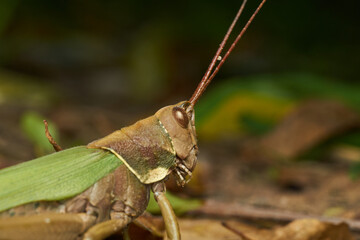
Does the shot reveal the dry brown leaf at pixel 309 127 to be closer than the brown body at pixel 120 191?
No

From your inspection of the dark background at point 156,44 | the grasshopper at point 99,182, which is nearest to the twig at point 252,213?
the grasshopper at point 99,182

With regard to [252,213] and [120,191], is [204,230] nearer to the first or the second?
[252,213]

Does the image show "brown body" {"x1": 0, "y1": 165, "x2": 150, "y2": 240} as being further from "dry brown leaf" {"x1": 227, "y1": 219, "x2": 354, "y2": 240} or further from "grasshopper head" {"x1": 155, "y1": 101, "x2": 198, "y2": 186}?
"dry brown leaf" {"x1": 227, "y1": 219, "x2": 354, "y2": 240}

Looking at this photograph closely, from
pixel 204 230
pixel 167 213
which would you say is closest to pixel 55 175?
pixel 167 213

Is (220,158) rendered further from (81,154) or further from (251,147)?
(81,154)

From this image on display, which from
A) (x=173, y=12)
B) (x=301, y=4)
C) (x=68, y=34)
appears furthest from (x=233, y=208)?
(x=68, y=34)

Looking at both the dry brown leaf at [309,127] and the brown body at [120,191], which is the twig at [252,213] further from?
the dry brown leaf at [309,127]

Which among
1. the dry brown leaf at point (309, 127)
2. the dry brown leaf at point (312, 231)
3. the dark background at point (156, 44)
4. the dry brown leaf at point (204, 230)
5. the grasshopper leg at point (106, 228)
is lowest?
the dry brown leaf at point (312, 231)

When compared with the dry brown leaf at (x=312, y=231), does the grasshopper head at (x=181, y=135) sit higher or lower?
higher
